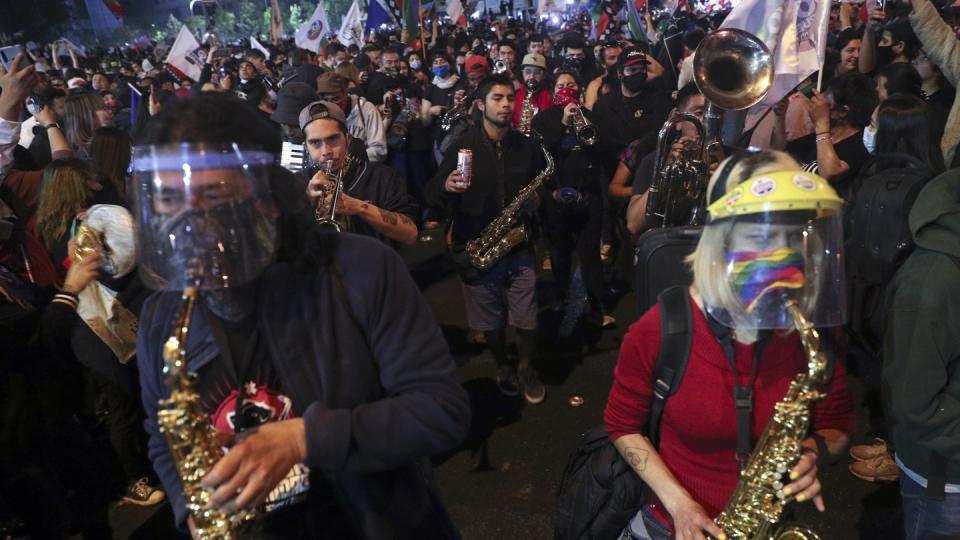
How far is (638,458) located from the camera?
84.7 inches

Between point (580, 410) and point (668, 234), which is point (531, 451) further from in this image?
point (668, 234)

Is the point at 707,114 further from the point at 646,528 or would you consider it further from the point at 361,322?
the point at 361,322

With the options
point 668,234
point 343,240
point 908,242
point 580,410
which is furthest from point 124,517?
point 908,242

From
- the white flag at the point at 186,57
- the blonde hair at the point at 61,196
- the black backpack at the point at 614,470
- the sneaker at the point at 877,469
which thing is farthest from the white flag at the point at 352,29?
the black backpack at the point at 614,470

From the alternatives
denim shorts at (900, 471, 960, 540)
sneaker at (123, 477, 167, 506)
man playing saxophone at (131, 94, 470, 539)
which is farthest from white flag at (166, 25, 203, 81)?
denim shorts at (900, 471, 960, 540)

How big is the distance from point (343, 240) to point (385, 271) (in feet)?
0.48

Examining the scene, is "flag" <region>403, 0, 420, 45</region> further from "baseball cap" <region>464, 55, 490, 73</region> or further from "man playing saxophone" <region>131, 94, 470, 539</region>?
"man playing saxophone" <region>131, 94, 470, 539</region>

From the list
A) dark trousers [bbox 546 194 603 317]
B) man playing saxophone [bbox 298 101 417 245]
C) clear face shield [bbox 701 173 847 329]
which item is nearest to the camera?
clear face shield [bbox 701 173 847 329]

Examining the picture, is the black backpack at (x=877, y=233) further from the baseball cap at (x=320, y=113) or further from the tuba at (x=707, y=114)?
the baseball cap at (x=320, y=113)

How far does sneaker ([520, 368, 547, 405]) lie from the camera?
498cm

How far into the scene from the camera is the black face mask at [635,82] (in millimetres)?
6430

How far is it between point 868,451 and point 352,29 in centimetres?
1501

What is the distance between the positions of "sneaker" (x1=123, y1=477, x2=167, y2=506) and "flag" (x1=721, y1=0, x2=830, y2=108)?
4.85m

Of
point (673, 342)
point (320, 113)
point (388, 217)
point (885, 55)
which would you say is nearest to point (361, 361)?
point (673, 342)
